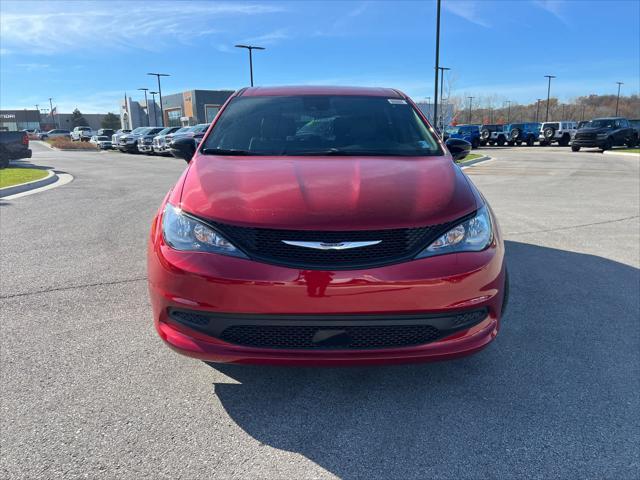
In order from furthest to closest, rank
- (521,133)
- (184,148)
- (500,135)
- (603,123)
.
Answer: (521,133), (500,135), (603,123), (184,148)

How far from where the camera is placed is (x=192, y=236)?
2371 mm

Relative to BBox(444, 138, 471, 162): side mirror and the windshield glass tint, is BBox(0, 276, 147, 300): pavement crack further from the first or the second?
the windshield glass tint

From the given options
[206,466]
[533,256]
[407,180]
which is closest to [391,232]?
[407,180]

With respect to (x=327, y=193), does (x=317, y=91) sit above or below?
above

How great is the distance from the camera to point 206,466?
2.08 meters

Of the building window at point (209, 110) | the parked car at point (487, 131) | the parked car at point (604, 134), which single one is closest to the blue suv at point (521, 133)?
the parked car at point (487, 131)

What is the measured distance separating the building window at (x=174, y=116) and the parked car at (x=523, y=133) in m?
53.2

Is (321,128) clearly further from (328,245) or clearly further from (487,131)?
(487,131)

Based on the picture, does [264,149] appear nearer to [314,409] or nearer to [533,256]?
[314,409]

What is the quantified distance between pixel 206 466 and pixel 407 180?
1743 millimetres

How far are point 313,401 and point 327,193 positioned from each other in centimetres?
110

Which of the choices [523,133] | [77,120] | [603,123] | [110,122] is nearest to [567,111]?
[523,133]

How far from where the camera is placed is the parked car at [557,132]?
37.7m

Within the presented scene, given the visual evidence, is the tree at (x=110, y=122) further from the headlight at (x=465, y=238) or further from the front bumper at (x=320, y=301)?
the headlight at (x=465, y=238)
